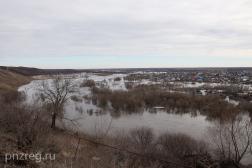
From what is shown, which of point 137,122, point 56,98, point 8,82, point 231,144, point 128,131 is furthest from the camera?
point 8,82

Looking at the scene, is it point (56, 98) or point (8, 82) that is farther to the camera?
point (8, 82)

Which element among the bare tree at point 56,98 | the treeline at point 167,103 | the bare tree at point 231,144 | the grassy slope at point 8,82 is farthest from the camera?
the grassy slope at point 8,82

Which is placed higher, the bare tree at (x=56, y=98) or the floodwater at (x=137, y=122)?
the bare tree at (x=56, y=98)

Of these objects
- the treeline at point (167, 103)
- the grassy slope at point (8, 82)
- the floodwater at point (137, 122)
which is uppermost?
the grassy slope at point (8, 82)

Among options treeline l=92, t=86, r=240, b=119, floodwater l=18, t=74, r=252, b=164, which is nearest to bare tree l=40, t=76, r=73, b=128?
floodwater l=18, t=74, r=252, b=164

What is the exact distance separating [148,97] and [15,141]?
29.6 m

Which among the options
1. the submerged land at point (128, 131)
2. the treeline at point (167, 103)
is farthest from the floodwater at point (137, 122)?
the treeline at point (167, 103)

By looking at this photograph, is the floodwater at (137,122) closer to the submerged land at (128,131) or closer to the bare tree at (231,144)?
the submerged land at (128,131)

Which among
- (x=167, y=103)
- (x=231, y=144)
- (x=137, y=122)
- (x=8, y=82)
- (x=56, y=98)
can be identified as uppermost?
(x=56, y=98)

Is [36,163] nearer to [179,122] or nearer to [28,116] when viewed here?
[28,116]

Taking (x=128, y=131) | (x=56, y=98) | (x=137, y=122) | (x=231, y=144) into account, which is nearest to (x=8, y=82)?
(x=56, y=98)

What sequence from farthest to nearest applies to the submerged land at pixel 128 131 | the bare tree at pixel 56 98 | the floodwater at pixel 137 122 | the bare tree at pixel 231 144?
the bare tree at pixel 56 98 → the floodwater at pixel 137 122 → the bare tree at pixel 231 144 → the submerged land at pixel 128 131

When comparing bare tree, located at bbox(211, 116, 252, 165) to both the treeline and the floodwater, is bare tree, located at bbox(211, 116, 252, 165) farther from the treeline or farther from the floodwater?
the treeline

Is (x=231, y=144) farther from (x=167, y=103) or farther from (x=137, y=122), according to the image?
(x=167, y=103)
